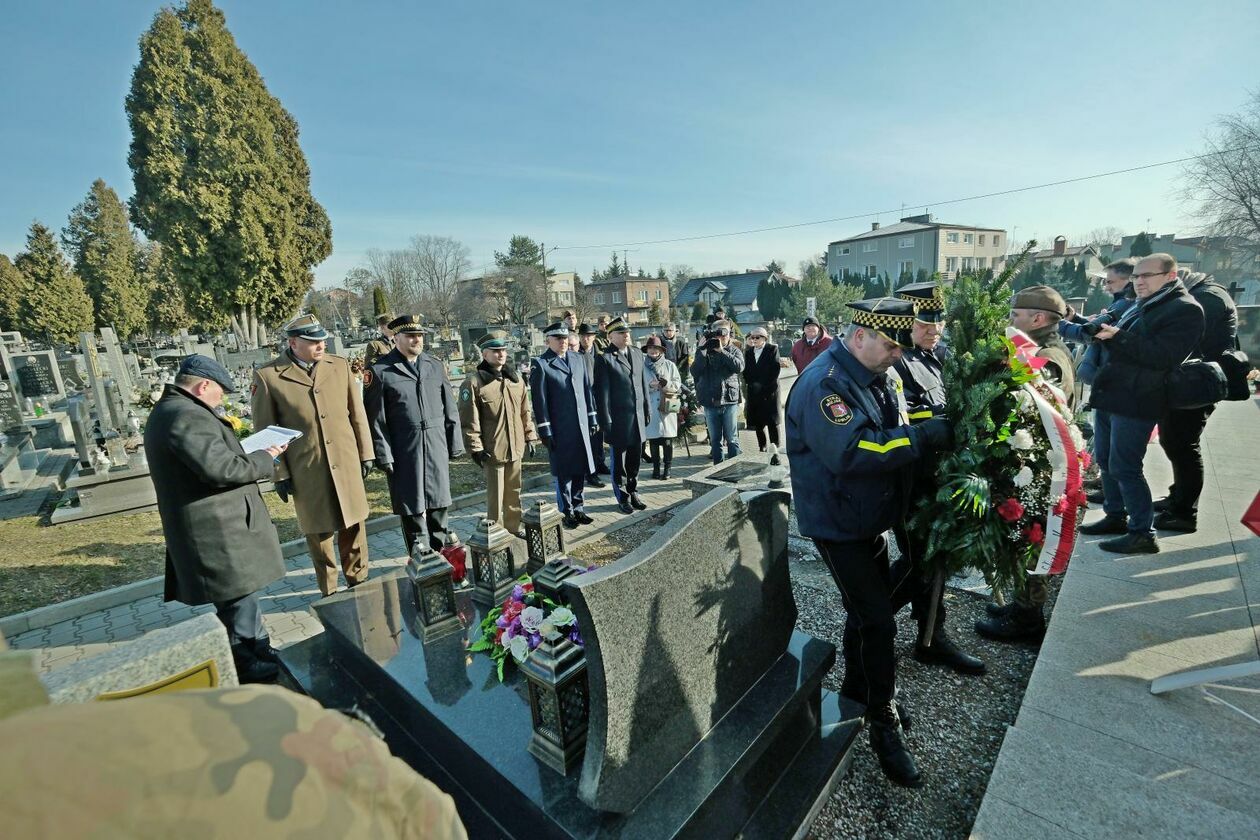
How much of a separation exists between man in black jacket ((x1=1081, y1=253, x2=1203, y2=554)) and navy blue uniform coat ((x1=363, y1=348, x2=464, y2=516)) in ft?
16.6

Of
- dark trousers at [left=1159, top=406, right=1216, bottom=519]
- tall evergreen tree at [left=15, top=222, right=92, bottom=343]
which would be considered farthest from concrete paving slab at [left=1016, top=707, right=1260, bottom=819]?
tall evergreen tree at [left=15, top=222, right=92, bottom=343]

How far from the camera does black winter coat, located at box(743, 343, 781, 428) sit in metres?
8.05

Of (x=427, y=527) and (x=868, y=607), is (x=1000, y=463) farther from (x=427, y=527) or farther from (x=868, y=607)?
(x=427, y=527)

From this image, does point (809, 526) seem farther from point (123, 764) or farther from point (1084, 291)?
point (1084, 291)

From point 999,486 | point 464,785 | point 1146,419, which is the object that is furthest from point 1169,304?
point 464,785

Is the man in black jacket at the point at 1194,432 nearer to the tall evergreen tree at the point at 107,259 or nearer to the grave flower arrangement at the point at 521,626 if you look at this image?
the grave flower arrangement at the point at 521,626

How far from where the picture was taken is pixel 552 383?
5926mm

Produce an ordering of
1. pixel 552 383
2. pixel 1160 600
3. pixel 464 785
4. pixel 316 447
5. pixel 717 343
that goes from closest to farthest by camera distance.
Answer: pixel 464 785 < pixel 1160 600 < pixel 316 447 < pixel 552 383 < pixel 717 343

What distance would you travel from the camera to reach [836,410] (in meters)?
2.47

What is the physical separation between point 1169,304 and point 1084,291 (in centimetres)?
5253

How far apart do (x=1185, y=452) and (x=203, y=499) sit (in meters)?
6.91

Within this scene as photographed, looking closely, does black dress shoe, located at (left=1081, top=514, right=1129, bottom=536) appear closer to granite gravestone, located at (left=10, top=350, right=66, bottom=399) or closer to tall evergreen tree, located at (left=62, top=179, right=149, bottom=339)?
granite gravestone, located at (left=10, top=350, right=66, bottom=399)

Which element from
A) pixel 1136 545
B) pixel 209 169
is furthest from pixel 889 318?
pixel 209 169

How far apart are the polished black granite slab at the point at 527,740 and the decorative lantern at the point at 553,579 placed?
421 millimetres
